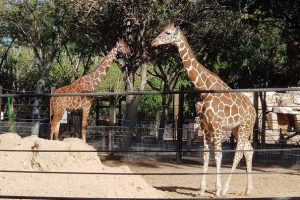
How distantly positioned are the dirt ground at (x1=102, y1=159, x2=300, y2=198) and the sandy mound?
153cm

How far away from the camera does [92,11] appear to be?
18.0m

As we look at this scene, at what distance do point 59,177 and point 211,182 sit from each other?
4293 millimetres

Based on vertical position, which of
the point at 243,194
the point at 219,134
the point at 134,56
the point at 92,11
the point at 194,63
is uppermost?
Result: the point at 92,11

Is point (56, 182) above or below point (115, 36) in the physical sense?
below

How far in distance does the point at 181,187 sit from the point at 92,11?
915 centimetres

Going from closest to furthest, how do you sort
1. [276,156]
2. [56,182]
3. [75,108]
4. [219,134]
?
1. [56,182]
2. [219,134]
3. [75,108]
4. [276,156]

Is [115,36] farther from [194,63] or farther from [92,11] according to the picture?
[194,63]

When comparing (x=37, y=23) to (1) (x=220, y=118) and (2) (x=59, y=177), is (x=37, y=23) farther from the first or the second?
(2) (x=59, y=177)

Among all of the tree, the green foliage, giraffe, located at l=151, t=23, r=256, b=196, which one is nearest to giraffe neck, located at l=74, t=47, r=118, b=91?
giraffe, located at l=151, t=23, r=256, b=196

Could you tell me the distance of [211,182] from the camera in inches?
430

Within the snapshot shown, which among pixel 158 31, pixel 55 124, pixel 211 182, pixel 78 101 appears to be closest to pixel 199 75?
pixel 211 182

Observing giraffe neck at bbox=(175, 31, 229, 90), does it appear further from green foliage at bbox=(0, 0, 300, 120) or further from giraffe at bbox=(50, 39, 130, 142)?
green foliage at bbox=(0, 0, 300, 120)

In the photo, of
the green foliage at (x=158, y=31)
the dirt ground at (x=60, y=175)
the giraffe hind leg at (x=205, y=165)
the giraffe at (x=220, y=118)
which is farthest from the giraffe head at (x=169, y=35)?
the green foliage at (x=158, y=31)

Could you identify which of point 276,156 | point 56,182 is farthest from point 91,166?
point 276,156
